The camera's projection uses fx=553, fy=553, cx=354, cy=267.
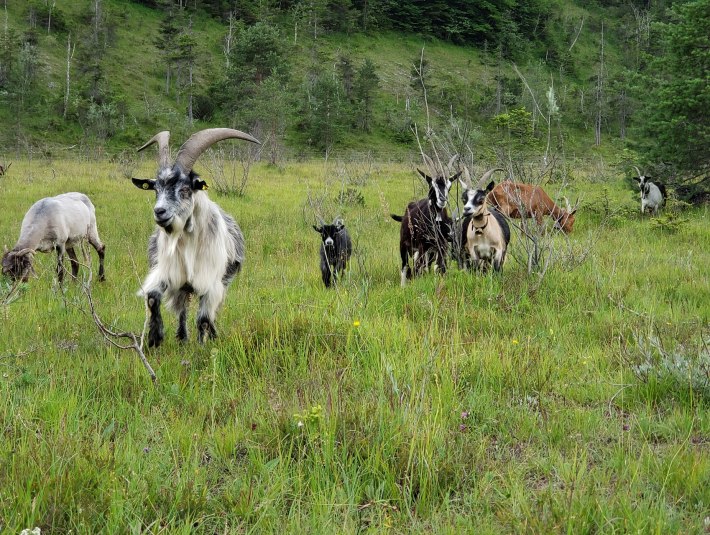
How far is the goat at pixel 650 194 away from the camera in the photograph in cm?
1212

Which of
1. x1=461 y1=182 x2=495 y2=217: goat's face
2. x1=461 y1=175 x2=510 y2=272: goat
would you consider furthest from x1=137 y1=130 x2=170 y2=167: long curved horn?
x1=461 y1=175 x2=510 y2=272: goat

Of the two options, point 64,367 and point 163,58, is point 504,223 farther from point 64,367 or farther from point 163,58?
point 163,58

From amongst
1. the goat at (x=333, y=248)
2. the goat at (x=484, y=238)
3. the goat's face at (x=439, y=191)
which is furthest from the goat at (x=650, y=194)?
the goat at (x=333, y=248)

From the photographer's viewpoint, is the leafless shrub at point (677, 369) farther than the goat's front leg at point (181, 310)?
No

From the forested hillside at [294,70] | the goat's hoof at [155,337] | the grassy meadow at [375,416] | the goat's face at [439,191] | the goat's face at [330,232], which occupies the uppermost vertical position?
the forested hillside at [294,70]

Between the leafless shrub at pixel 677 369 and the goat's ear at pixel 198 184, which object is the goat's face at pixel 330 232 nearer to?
the goat's ear at pixel 198 184

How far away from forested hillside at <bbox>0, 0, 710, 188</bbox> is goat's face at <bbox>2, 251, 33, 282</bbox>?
69.3 ft

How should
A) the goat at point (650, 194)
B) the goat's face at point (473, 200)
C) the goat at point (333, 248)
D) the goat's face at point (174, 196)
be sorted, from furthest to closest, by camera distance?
the goat at point (650, 194)
the goat at point (333, 248)
the goat's face at point (473, 200)
the goat's face at point (174, 196)

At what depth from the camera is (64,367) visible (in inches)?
157

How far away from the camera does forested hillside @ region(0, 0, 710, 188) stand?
42.7 meters

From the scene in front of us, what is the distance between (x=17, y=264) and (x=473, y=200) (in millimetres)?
5813

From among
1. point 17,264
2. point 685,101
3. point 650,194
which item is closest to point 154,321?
point 17,264

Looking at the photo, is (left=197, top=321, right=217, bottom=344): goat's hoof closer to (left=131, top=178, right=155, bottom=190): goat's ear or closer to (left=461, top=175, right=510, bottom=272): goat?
(left=131, top=178, right=155, bottom=190): goat's ear

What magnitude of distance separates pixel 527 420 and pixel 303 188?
15.2 metres
